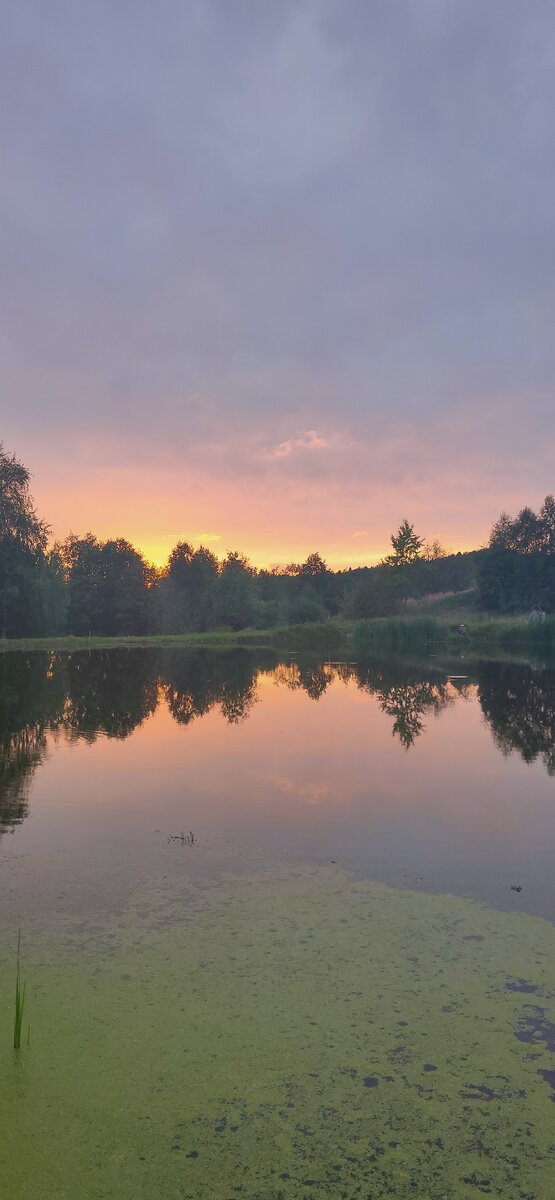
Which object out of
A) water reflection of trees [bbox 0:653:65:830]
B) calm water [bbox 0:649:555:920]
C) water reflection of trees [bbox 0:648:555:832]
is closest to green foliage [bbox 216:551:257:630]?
water reflection of trees [bbox 0:648:555:832]

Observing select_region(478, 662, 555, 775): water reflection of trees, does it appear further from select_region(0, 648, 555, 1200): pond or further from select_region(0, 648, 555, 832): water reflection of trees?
select_region(0, 648, 555, 1200): pond

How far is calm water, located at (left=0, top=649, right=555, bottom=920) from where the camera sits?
8.01 metres

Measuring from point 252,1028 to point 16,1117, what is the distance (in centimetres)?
144

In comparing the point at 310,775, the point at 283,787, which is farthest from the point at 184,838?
the point at 310,775

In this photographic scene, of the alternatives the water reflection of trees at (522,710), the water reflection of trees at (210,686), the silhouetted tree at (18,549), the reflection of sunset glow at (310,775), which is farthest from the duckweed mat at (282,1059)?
the silhouetted tree at (18,549)

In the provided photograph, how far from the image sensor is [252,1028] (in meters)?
4.60

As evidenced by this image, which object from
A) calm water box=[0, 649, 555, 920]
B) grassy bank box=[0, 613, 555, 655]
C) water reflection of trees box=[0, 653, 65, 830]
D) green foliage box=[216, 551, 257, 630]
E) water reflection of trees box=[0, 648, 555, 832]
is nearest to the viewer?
calm water box=[0, 649, 555, 920]

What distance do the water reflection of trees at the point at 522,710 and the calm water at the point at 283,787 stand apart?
9 cm

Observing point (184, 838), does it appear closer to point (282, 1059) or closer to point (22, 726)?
point (282, 1059)

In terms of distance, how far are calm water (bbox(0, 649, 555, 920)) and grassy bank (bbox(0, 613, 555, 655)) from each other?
93.8ft

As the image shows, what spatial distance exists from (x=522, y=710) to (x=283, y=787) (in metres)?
10.8

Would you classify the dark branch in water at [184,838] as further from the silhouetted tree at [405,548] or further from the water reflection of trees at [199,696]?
the silhouetted tree at [405,548]

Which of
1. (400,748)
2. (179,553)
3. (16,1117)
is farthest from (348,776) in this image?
(179,553)

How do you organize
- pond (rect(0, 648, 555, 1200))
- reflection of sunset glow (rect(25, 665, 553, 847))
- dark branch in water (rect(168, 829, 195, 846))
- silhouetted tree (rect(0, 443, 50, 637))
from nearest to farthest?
1. pond (rect(0, 648, 555, 1200))
2. dark branch in water (rect(168, 829, 195, 846))
3. reflection of sunset glow (rect(25, 665, 553, 847))
4. silhouetted tree (rect(0, 443, 50, 637))
